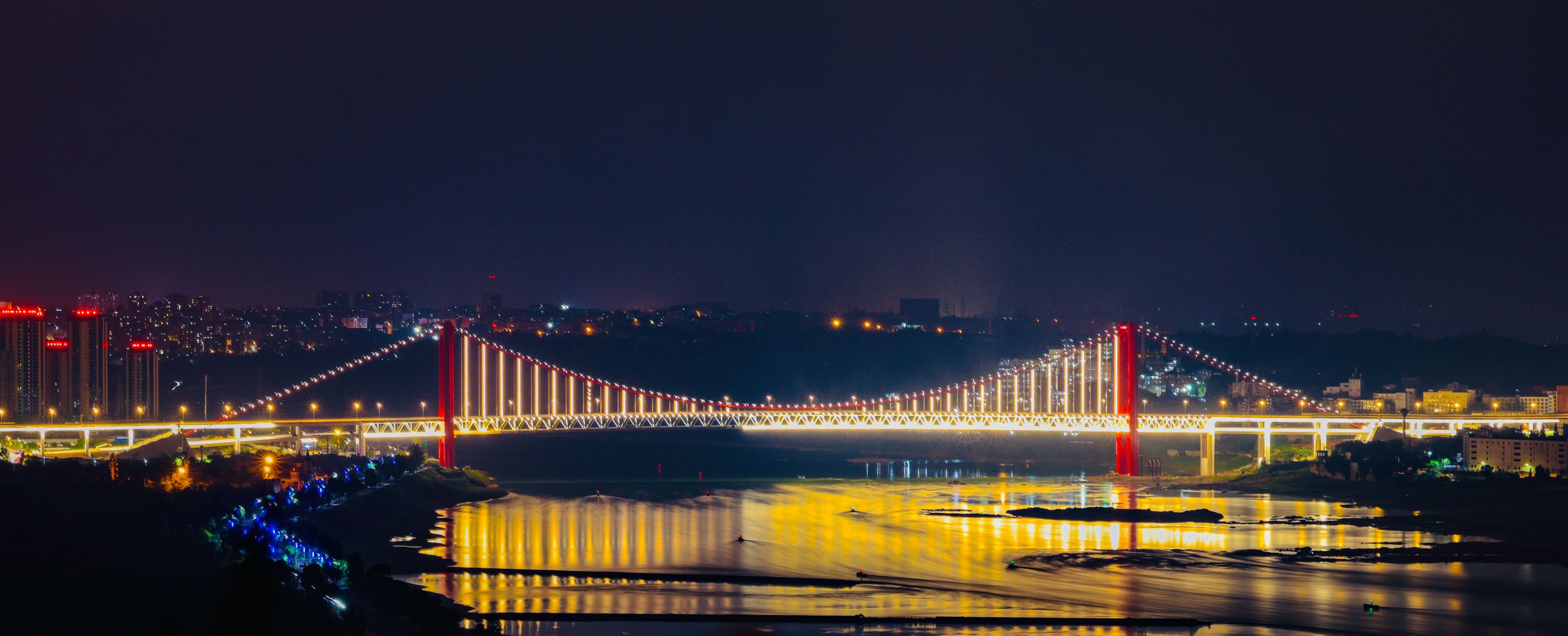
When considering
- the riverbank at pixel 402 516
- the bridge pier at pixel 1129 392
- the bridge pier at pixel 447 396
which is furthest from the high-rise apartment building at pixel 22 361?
the bridge pier at pixel 1129 392

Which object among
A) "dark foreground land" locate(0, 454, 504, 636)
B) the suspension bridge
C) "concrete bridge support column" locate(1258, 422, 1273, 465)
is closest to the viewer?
"dark foreground land" locate(0, 454, 504, 636)

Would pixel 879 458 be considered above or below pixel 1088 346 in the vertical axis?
below

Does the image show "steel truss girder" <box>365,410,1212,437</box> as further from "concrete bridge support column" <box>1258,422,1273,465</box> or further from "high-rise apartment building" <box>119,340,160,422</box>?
"high-rise apartment building" <box>119,340,160,422</box>

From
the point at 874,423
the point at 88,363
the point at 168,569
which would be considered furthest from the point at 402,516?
the point at 88,363

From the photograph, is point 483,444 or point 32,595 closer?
point 32,595

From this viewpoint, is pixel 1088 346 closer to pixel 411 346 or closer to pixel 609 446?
pixel 609 446

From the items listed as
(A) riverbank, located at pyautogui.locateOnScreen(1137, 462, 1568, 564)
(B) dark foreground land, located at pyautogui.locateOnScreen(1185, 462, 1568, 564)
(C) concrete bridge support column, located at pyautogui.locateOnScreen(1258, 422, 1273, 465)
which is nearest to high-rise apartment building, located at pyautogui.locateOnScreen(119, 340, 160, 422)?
(A) riverbank, located at pyautogui.locateOnScreen(1137, 462, 1568, 564)

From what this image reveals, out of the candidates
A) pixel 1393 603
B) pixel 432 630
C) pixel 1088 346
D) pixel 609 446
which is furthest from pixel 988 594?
pixel 609 446
